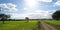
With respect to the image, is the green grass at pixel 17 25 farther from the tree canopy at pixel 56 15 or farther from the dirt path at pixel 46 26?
the tree canopy at pixel 56 15

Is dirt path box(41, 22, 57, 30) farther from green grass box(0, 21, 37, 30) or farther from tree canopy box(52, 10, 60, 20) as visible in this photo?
tree canopy box(52, 10, 60, 20)

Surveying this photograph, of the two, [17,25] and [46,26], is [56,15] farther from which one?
[17,25]

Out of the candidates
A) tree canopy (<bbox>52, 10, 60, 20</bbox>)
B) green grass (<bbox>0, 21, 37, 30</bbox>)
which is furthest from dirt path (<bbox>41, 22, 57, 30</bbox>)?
tree canopy (<bbox>52, 10, 60, 20</bbox>)

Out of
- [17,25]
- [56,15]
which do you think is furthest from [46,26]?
[17,25]

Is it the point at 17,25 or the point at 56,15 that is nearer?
the point at 17,25

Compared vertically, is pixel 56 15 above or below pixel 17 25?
above

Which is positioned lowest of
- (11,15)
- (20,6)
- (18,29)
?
(18,29)

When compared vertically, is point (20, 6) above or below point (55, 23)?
above

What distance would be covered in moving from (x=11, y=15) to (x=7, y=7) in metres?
0.31

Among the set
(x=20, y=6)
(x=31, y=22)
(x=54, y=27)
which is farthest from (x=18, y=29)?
(x=54, y=27)

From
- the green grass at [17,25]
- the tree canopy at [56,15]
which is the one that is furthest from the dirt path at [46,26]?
the tree canopy at [56,15]

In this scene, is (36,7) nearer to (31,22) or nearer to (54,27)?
(31,22)

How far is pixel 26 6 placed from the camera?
493 cm

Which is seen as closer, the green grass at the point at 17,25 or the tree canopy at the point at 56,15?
the green grass at the point at 17,25
